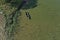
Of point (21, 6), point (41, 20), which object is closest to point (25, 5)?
point (21, 6)

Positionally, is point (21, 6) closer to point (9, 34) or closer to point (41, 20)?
point (9, 34)

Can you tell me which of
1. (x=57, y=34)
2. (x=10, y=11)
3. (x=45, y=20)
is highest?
(x=10, y=11)

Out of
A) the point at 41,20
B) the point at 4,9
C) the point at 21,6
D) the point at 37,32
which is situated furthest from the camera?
the point at 41,20

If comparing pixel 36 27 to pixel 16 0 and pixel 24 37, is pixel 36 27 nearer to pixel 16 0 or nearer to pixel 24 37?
pixel 24 37

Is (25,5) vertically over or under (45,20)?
over

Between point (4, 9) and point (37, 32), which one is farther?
point (37, 32)

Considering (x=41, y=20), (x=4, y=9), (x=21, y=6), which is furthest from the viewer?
(x=41, y=20)

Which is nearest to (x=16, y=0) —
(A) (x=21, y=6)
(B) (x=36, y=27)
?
(A) (x=21, y=6)

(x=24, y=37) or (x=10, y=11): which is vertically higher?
(x=10, y=11)

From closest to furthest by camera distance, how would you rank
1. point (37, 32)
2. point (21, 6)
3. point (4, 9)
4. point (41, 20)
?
point (21, 6)
point (4, 9)
point (37, 32)
point (41, 20)
